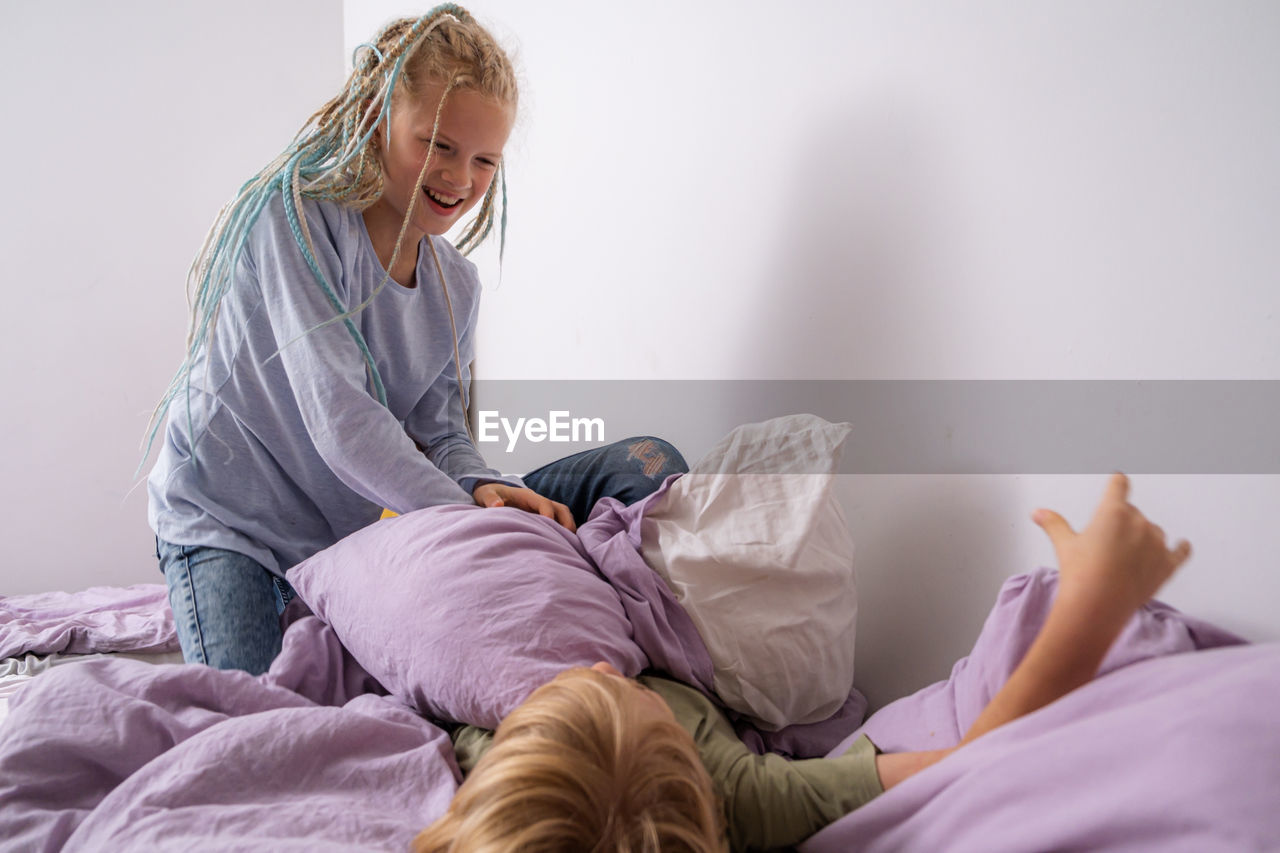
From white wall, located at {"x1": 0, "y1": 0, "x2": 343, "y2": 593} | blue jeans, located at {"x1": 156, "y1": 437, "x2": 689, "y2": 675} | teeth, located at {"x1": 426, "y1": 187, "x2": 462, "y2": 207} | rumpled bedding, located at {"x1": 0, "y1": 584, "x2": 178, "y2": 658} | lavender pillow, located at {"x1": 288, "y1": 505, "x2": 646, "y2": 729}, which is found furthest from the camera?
white wall, located at {"x1": 0, "y1": 0, "x2": 343, "y2": 593}

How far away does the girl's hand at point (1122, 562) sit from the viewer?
51 cm

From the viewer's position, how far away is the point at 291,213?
3.19 ft

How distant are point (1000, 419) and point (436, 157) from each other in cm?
65

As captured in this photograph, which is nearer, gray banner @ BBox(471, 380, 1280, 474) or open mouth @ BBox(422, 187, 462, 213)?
gray banner @ BBox(471, 380, 1280, 474)

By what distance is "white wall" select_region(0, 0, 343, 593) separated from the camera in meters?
1.88

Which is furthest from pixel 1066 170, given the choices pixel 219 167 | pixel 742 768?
pixel 219 167

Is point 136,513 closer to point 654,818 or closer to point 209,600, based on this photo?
point 209,600

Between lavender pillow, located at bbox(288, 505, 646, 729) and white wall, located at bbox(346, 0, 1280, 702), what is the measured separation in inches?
12.6

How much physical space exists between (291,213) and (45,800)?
605mm

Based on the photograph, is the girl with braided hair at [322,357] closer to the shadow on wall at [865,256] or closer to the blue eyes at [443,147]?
the blue eyes at [443,147]

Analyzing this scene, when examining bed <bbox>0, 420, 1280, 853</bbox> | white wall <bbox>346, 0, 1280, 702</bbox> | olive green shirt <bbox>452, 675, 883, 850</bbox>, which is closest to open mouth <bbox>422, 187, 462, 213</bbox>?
white wall <bbox>346, 0, 1280, 702</bbox>

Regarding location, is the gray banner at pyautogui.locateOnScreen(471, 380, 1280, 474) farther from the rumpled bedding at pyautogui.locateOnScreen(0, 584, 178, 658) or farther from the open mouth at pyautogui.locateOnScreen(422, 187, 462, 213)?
the rumpled bedding at pyautogui.locateOnScreen(0, 584, 178, 658)

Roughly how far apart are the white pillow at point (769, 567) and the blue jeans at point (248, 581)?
149 mm

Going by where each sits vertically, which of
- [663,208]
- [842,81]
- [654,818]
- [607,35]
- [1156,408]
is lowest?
[654,818]
